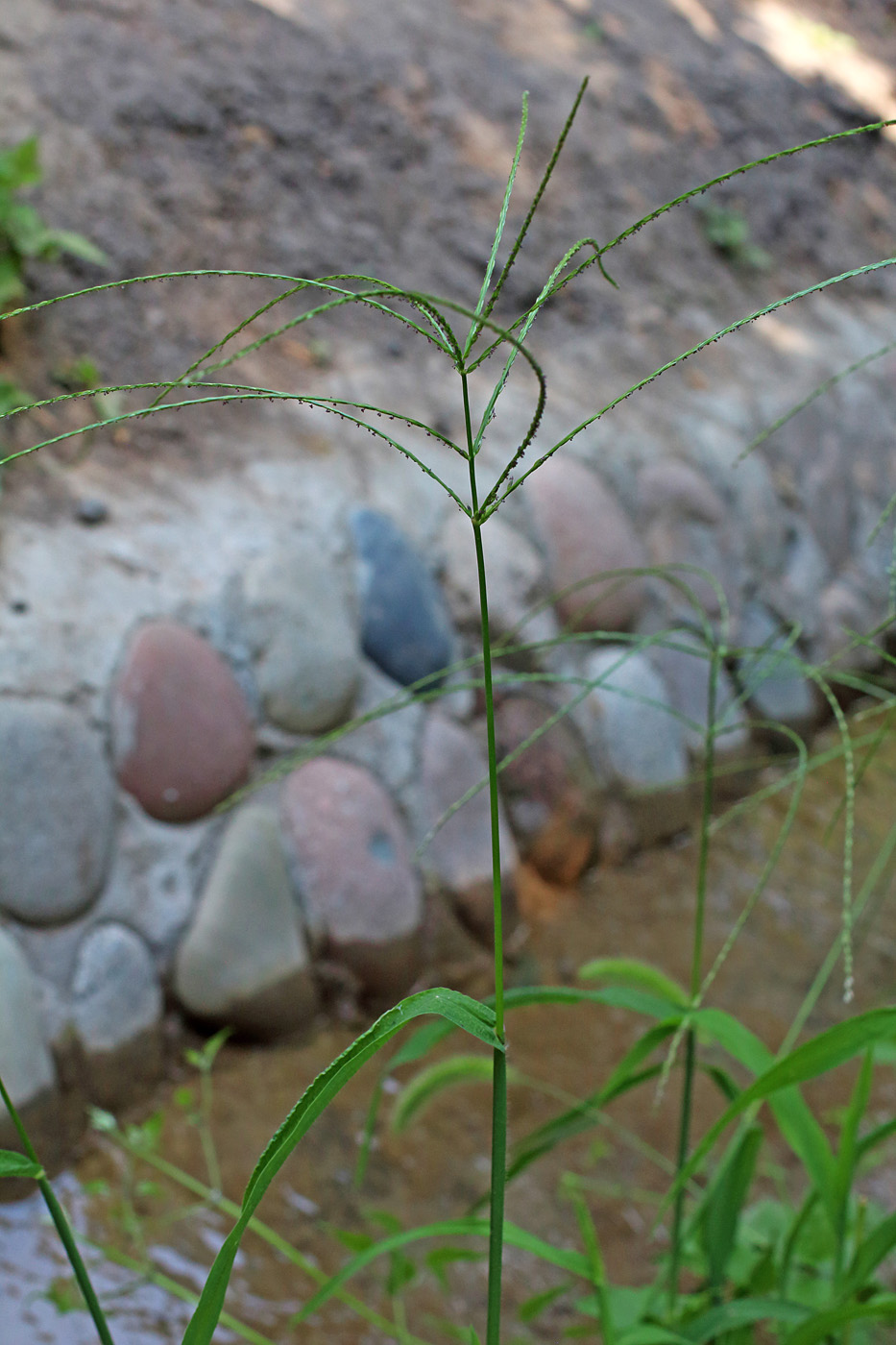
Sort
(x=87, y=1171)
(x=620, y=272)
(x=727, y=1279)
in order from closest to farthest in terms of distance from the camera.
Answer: (x=727, y=1279)
(x=87, y=1171)
(x=620, y=272)

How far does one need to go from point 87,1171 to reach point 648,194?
3224 mm

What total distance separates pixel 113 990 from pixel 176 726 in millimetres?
433

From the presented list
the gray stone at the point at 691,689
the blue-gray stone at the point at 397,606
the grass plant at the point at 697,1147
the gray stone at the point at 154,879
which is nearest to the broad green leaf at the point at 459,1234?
the grass plant at the point at 697,1147

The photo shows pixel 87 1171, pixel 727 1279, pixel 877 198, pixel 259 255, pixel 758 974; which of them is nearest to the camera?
pixel 727 1279

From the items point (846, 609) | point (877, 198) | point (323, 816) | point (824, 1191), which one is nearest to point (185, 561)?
point (323, 816)

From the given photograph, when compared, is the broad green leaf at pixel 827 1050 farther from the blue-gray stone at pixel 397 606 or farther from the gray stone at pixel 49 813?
the blue-gray stone at pixel 397 606

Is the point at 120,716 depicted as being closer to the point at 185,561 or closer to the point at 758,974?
the point at 185,561

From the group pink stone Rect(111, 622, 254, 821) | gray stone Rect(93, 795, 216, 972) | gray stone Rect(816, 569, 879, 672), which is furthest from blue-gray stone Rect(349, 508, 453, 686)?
gray stone Rect(816, 569, 879, 672)

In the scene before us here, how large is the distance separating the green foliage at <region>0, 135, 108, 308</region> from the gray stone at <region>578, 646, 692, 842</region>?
143 cm

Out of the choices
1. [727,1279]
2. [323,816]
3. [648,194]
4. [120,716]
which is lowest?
[727,1279]

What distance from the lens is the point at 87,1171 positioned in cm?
168

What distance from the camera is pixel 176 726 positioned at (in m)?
1.95

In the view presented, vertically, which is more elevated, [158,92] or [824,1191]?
[158,92]

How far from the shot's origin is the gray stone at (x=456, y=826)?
2242 millimetres
